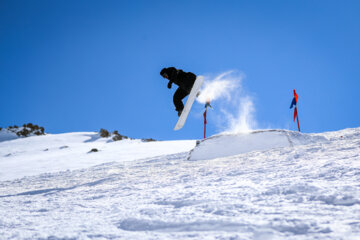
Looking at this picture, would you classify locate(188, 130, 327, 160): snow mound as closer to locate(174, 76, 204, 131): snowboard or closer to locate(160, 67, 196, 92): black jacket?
locate(174, 76, 204, 131): snowboard

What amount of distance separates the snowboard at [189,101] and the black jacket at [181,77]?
0.12 metres

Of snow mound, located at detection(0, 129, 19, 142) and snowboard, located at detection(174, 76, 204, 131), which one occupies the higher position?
snow mound, located at detection(0, 129, 19, 142)

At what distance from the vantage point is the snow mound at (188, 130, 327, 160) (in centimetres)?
717

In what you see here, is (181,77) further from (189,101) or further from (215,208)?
(215,208)

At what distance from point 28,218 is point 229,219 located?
1.90 m

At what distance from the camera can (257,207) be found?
7.61ft

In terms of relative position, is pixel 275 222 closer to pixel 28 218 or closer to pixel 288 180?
pixel 288 180

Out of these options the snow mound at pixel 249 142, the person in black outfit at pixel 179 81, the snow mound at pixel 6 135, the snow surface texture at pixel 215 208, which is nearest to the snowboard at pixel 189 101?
the person in black outfit at pixel 179 81

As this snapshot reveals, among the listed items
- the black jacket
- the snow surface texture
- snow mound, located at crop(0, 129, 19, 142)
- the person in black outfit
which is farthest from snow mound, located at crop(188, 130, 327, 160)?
snow mound, located at crop(0, 129, 19, 142)

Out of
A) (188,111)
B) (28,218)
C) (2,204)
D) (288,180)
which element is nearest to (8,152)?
(188,111)

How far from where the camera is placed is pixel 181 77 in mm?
8695

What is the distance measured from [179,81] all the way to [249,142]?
265 centimetres

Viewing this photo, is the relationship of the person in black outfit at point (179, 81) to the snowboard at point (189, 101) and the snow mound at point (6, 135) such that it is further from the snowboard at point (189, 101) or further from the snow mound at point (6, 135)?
the snow mound at point (6, 135)

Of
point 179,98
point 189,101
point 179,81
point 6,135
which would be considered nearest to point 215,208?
point 179,81
